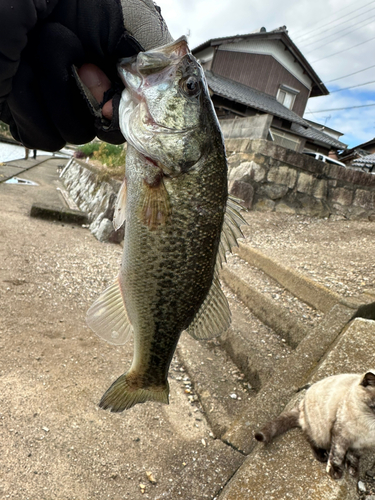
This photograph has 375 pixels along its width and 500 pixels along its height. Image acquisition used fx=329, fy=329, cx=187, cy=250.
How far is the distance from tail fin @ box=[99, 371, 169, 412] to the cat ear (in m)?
1.38

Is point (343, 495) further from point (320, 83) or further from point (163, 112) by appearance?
point (320, 83)

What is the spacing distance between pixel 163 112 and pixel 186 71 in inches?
7.7

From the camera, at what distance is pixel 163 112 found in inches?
55.5

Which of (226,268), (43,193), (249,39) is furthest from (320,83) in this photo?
(226,268)

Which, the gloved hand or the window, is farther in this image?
the window

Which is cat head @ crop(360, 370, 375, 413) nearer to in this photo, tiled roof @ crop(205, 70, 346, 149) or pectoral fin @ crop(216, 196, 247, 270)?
pectoral fin @ crop(216, 196, 247, 270)

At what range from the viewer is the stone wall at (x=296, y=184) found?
312 inches

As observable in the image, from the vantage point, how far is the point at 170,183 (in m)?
1.42

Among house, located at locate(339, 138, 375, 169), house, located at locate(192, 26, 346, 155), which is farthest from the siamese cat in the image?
house, located at locate(339, 138, 375, 169)

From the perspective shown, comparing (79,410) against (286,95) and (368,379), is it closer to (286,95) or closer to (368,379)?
(368,379)

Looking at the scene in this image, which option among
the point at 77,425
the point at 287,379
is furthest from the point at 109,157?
the point at 287,379

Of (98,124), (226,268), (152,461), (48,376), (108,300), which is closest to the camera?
(98,124)

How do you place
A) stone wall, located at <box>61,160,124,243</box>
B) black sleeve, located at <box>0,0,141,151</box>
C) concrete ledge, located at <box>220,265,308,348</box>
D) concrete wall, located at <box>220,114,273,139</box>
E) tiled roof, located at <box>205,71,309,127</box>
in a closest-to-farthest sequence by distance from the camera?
black sleeve, located at <box>0,0,141,151</box> < concrete ledge, located at <box>220,265,308,348</box> < stone wall, located at <box>61,160,124,243</box> < concrete wall, located at <box>220,114,273,139</box> < tiled roof, located at <box>205,71,309,127</box>

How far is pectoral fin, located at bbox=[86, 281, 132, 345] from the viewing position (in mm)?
1711
